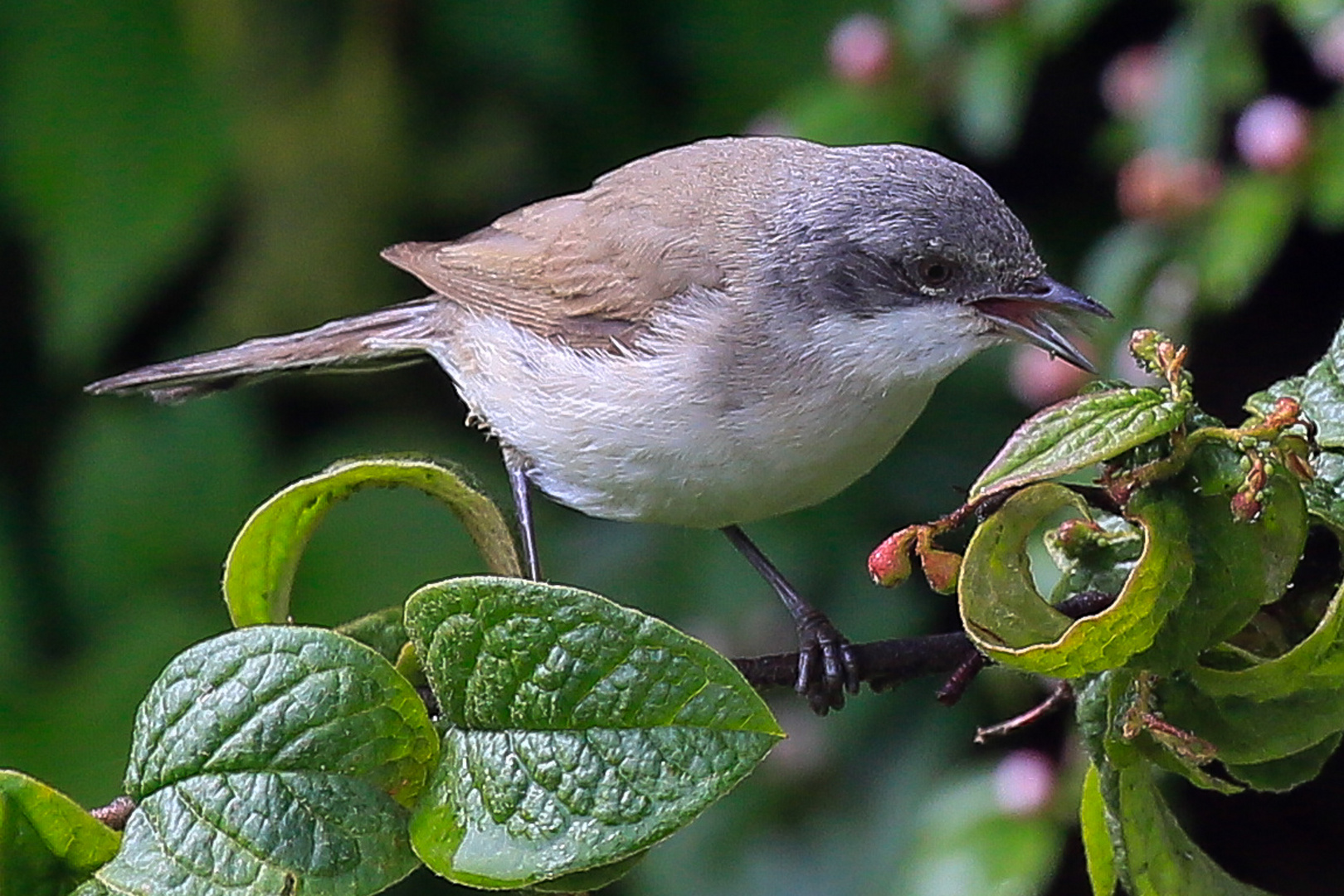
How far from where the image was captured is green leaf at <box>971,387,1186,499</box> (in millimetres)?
978

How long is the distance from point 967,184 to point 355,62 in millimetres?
2193

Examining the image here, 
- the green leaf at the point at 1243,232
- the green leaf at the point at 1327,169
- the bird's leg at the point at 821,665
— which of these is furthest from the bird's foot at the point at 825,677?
the green leaf at the point at 1327,169

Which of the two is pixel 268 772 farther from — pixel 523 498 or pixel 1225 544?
pixel 523 498

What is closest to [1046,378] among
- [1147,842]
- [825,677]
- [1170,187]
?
[1170,187]

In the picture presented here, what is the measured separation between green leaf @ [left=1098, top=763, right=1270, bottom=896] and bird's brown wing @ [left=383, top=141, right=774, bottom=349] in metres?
0.90

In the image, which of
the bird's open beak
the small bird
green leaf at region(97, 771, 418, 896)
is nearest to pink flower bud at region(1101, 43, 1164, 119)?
the small bird

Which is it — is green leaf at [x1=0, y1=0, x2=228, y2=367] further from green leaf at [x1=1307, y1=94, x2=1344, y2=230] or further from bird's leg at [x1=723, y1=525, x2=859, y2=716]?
green leaf at [x1=1307, y1=94, x2=1344, y2=230]

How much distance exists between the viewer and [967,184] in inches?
68.1

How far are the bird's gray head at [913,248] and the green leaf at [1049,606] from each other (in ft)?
1.81

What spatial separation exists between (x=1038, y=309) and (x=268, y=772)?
3.30 feet

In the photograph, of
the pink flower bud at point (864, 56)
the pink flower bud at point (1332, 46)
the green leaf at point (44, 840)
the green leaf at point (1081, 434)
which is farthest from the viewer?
the pink flower bud at point (864, 56)

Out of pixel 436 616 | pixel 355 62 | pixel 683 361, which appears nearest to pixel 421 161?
pixel 355 62

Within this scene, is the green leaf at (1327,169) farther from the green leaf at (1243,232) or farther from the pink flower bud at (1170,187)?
the pink flower bud at (1170,187)

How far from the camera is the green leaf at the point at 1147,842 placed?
1162 millimetres
